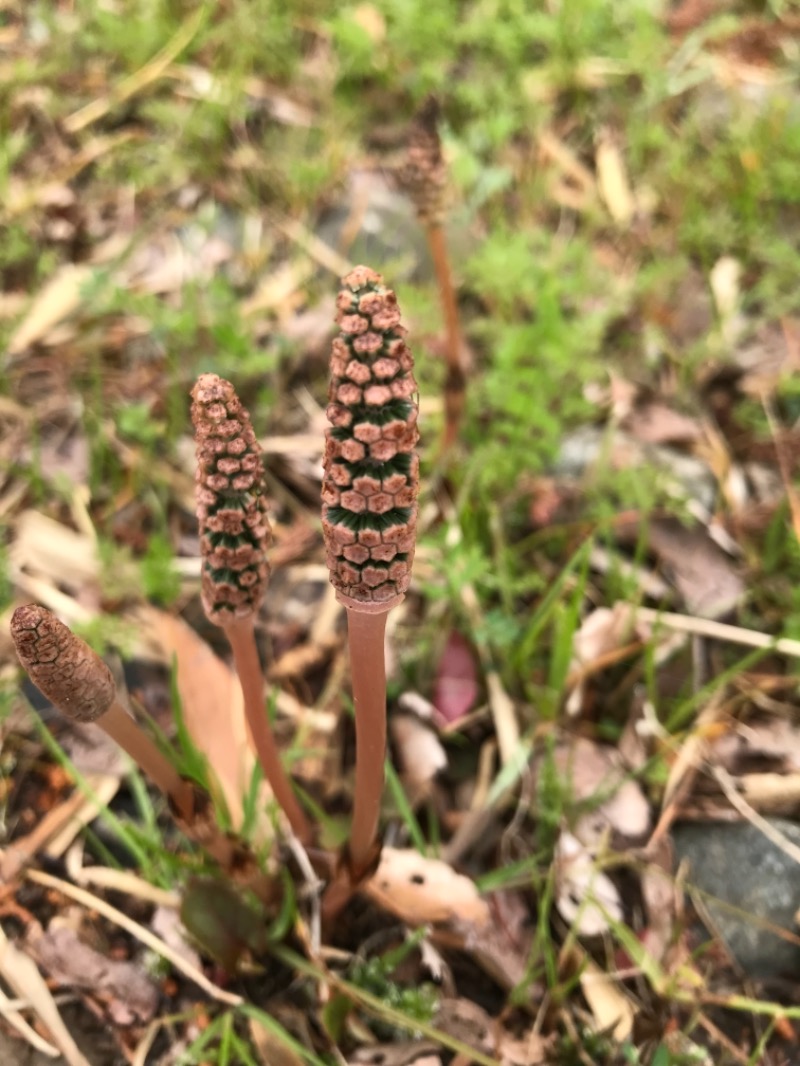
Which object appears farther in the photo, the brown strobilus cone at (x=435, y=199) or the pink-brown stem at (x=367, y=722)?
the brown strobilus cone at (x=435, y=199)

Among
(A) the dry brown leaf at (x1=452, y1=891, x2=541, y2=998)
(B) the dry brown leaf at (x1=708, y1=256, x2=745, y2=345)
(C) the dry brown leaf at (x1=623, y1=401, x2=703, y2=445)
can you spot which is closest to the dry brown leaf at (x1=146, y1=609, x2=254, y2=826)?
(A) the dry brown leaf at (x1=452, y1=891, x2=541, y2=998)

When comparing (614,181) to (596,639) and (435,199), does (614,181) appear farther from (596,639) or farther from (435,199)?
(596,639)

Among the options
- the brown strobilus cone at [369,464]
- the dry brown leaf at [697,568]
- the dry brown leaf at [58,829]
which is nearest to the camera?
Answer: the brown strobilus cone at [369,464]

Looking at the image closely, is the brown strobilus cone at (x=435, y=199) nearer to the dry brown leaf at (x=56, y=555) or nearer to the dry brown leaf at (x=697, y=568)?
the dry brown leaf at (x=697, y=568)

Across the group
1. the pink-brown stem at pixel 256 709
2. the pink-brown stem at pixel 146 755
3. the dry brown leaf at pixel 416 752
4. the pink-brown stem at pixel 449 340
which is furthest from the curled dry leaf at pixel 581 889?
the pink-brown stem at pixel 449 340

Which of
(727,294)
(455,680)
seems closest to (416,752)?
(455,680)

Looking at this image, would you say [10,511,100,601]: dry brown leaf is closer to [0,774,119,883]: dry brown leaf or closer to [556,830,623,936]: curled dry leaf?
[0,774,119,883]: dry brown leaf

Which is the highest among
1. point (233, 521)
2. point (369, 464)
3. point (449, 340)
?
point (369, 464)
